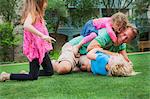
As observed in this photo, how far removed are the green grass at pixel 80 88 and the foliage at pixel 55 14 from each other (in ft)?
22.4

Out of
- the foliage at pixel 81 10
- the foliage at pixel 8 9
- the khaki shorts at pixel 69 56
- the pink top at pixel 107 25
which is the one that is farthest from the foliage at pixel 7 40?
the pink top at pixel 107 25

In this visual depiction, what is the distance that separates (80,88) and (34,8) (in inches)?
24.8

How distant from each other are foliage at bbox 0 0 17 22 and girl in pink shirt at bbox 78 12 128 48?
6.13 metres

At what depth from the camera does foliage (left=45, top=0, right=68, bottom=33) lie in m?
9.07

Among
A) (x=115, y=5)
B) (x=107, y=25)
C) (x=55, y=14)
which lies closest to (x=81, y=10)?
(x=55, y=14)

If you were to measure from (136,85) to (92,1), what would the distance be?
→ 28.6 feet

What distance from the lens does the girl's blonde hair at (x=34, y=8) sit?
7.23ft

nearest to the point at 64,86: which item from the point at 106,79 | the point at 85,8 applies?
the point at 106,79

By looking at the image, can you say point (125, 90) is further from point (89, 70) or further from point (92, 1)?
point (92, 1)

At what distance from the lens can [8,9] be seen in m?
9.05

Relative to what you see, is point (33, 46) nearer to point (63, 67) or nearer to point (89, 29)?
point (63, 67)

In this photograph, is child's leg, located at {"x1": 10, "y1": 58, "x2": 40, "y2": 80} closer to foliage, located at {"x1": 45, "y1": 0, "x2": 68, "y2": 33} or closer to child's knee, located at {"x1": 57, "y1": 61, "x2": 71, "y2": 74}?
child's knee, located at {"x1": 57, "y1": 61, "x2": 71, "y2": 74}

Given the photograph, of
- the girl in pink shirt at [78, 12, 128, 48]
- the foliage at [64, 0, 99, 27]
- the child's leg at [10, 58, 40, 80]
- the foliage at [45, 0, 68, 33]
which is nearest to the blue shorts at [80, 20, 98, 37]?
the girl in pink shirt at [78, 12, 128, 48]

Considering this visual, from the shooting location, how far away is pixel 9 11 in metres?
9.13
